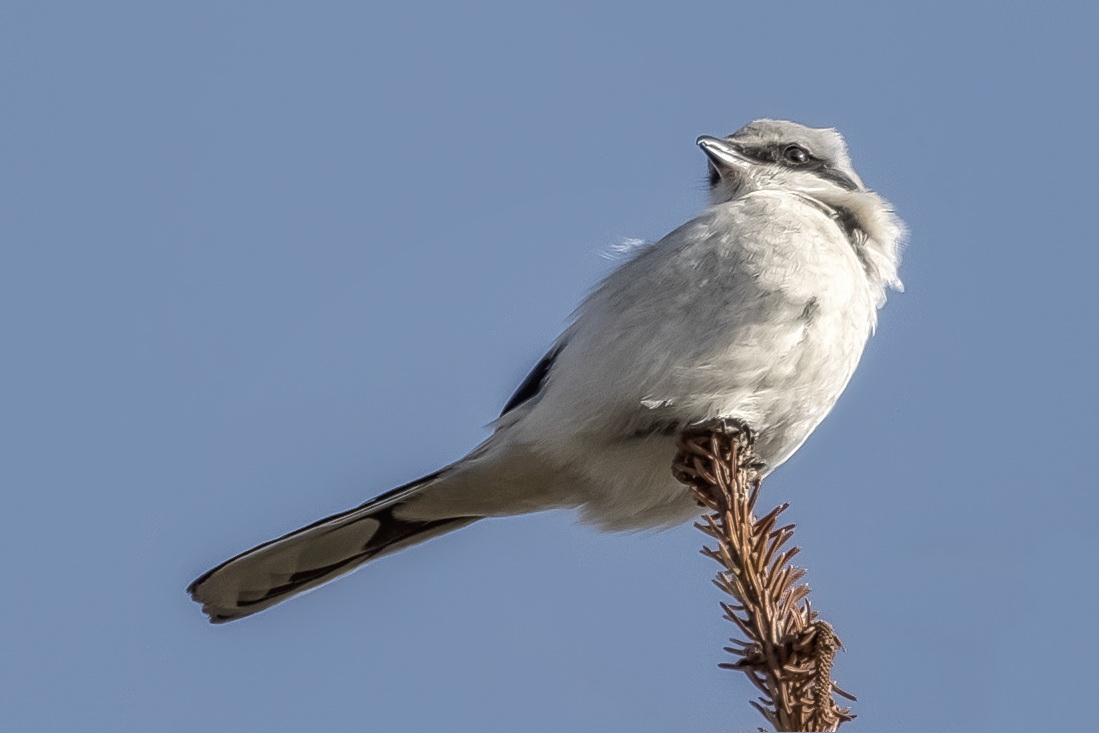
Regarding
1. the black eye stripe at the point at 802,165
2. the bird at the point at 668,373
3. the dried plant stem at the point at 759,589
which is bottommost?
the dried plant stem at the point at 759,589

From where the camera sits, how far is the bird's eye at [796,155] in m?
4.99

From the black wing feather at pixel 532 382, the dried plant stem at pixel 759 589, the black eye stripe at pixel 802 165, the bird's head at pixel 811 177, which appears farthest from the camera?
the black eye stripe at pixel 802 165

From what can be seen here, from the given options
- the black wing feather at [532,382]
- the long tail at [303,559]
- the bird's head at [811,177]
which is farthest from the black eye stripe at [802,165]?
the long tail at [303,559]

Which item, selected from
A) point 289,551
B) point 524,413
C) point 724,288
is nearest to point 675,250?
point 724,288

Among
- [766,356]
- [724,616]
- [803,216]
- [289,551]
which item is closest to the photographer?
[724,616]

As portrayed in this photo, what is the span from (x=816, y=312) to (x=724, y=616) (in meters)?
1.31

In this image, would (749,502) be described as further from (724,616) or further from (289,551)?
(289,551)

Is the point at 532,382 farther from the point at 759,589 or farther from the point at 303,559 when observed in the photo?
the point at 759,589

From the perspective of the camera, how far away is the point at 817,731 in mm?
2605

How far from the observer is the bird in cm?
394

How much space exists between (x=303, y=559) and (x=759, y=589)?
6.82 feet

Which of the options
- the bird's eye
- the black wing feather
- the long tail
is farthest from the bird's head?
the long tail

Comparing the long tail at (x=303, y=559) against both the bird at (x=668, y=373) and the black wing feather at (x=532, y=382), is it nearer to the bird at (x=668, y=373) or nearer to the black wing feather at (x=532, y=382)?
the bird at (x=668, y=373)

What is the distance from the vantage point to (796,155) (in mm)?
5012
